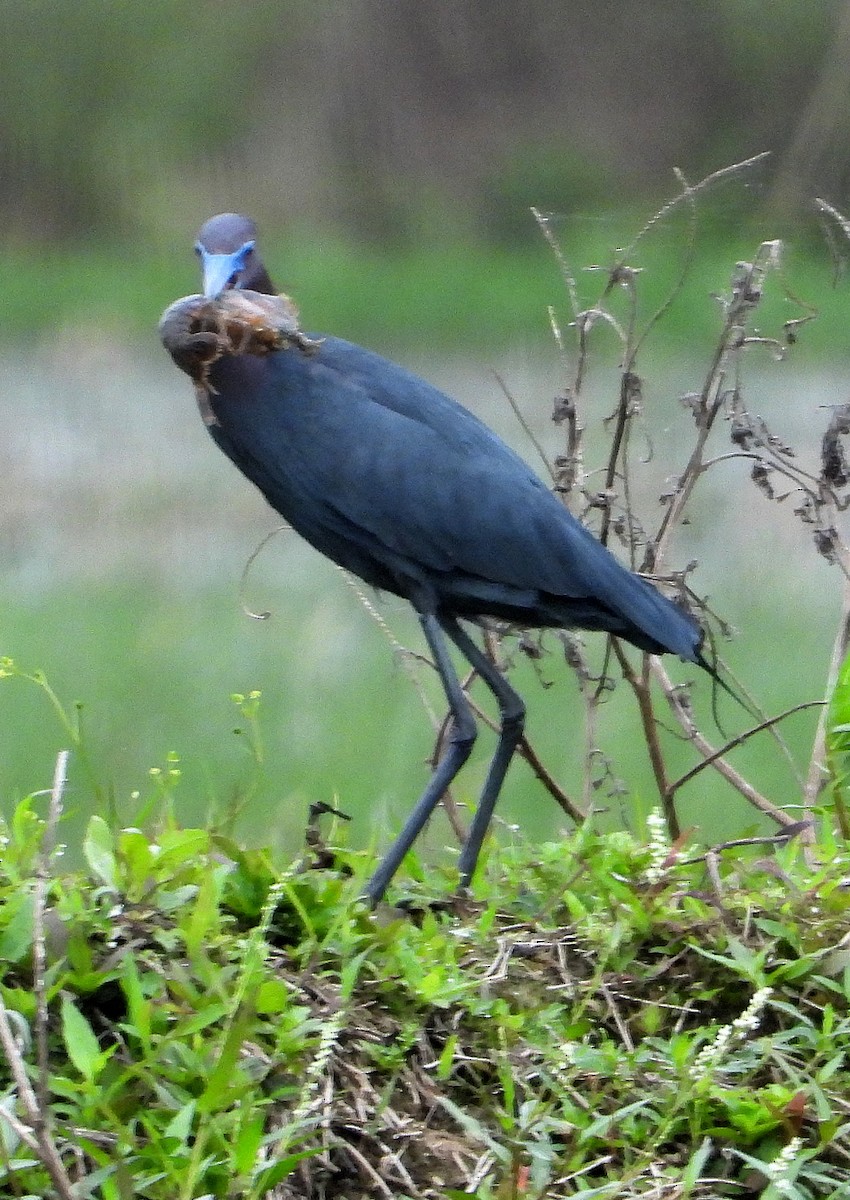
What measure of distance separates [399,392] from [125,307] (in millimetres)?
2310

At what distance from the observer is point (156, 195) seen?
439 centimetres

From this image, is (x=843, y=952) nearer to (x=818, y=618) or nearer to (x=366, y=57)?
(x=818, y=618)

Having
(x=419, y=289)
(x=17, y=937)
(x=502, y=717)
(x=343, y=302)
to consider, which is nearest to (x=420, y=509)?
(x=502, y=717)

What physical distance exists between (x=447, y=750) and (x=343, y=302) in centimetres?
200

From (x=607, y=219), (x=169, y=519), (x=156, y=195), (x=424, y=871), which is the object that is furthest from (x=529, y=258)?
(x=424, y=871)

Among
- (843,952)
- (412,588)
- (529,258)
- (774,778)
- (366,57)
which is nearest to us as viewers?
(843,952)

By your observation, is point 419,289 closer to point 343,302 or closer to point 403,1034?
point 343,302

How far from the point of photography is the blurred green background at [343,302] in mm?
3156

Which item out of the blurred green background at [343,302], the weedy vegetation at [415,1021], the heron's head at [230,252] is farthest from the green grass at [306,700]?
the weedy vegetation at [415,1021]

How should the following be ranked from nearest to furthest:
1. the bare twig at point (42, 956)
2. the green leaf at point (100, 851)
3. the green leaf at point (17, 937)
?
the bare twig at point (42, 956), the green leaf at point (17, 937), the green leaf at point (100, 851)

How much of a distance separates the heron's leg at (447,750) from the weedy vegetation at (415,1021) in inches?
2.6

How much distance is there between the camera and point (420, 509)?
2107 millimetres

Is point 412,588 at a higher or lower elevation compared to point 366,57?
lower

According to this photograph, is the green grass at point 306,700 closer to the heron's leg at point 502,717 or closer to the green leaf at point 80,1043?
the heron's leg at point 502,717
